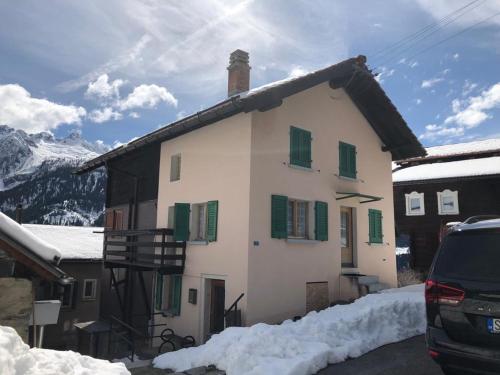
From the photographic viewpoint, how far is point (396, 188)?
25375mm

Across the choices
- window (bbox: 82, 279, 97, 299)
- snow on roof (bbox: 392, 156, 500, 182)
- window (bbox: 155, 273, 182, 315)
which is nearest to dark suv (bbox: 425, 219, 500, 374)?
window (bbox: 155, 273, 182, 315)

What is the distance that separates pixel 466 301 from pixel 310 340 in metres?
3.89

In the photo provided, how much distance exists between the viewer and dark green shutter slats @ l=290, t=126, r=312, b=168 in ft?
39.6

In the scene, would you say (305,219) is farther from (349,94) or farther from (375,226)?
(349,94)

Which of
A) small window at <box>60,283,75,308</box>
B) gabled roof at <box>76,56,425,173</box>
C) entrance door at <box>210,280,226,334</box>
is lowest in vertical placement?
small window at <box>60,283,75,308</box>

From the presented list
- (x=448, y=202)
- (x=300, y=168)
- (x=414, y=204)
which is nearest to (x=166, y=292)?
(x=300, y=168)

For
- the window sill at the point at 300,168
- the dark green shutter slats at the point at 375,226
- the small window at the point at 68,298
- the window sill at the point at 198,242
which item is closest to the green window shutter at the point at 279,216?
the window sill at the point at 300,168

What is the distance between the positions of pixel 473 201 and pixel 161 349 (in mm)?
18281

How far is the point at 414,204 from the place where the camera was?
24.6 meters

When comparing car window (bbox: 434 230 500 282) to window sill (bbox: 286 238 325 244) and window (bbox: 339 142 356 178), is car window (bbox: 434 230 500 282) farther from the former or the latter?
window (bbox: 339 142 356 178)

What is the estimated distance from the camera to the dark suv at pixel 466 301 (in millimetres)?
3871

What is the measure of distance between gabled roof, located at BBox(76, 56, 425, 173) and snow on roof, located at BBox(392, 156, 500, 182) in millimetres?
8025

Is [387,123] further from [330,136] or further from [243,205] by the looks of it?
[243,205]

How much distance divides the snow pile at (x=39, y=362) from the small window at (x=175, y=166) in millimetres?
9724
